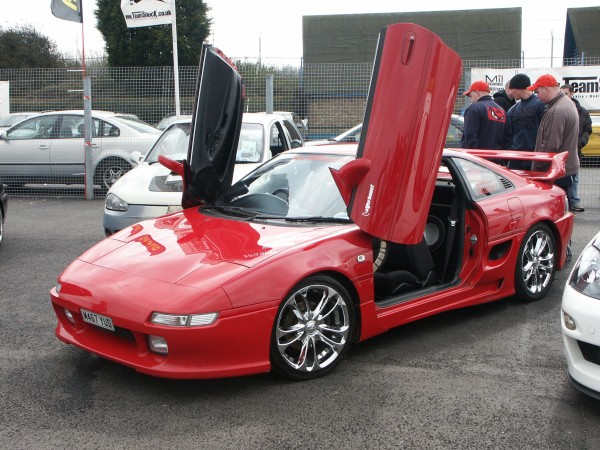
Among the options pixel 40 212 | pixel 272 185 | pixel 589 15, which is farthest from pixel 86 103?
pixel 589 15

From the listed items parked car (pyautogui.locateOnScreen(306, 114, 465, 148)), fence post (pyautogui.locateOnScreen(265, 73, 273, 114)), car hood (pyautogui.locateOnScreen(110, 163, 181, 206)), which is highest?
fence post (pyautogui.locateOnScreen(265, 73, 273, 114))

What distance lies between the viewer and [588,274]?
374 cm

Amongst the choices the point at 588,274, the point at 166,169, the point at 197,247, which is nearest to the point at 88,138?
the point at 166,169

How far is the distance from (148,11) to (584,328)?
12.3m

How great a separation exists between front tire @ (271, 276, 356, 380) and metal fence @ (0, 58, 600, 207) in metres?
8.23

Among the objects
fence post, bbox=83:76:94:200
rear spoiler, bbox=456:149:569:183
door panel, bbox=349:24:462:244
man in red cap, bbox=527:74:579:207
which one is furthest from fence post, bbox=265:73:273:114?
door panel, bbox=349:24:462:244

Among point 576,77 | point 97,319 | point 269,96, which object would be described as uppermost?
point 576,77

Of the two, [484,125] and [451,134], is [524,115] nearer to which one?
[484,125]

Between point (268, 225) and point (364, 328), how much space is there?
2.96 feet

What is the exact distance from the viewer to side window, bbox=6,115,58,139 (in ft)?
40.1

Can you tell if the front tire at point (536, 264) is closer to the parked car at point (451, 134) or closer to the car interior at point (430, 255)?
the car interior at point (430, 255)

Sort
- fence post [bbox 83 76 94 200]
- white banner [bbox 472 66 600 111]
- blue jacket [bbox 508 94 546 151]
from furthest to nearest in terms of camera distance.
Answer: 1. white banner [bbox 472 66 600 111]
2. fence post [bbox 83 76 94 200]
3. blue jacket [bbox 508 94 546 151]

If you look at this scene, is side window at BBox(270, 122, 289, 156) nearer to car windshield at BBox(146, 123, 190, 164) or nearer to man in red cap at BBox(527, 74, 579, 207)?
car windshield at BBox(146, 123, 190, 164)

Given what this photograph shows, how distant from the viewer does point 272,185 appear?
5.16 m
